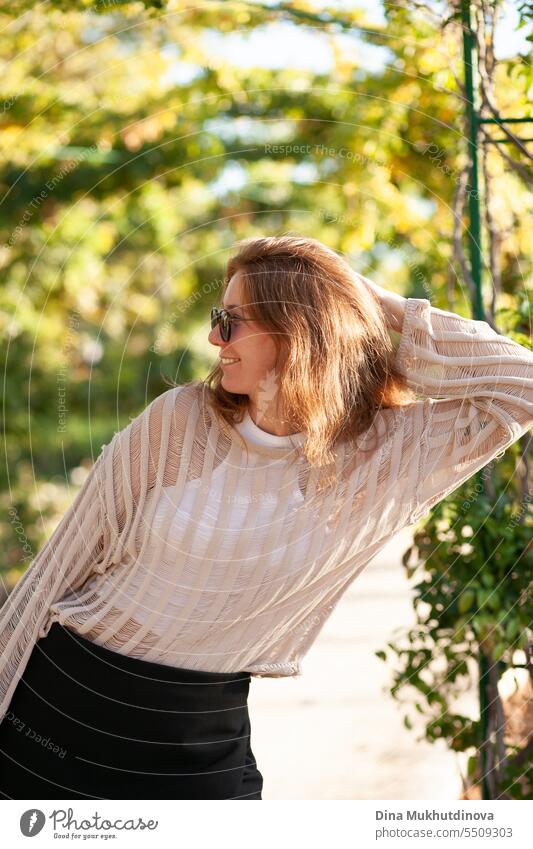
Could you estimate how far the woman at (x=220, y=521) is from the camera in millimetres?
1284

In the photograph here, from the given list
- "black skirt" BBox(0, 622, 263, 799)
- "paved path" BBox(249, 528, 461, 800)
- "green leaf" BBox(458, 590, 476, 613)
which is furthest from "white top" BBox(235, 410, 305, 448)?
"paved path" BBox(249, 528, 461, 800)

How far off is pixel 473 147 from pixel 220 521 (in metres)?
0.91

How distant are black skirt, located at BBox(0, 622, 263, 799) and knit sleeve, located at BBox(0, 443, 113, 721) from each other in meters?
0.02

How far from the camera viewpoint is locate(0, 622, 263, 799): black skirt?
1.30 m

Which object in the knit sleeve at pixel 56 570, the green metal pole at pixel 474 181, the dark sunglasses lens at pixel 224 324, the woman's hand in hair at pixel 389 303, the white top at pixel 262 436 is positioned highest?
the green metal pole at pixel 474 181

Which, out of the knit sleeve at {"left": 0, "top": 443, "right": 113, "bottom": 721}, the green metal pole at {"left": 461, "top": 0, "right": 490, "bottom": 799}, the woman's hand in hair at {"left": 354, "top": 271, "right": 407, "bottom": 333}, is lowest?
the knit sleeve at {"left": 0, "top": 443, "right": 113, "bottom": 721}

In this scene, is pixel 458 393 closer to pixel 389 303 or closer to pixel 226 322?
pixel 389 303

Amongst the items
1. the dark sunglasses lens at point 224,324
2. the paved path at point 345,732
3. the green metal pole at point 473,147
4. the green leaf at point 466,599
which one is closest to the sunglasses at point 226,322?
the dark sunglasses lens at point 224,324

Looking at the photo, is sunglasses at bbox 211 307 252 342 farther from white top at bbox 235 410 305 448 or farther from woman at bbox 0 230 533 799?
white top at bbox 235 410 305 448

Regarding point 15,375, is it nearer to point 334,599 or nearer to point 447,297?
point 447,297

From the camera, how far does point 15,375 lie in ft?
13.0

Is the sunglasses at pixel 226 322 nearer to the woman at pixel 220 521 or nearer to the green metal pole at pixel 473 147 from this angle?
the woman at pixel 220 521

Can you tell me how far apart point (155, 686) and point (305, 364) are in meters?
0.47

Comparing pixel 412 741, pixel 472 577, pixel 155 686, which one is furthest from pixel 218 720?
pixel 412 741
